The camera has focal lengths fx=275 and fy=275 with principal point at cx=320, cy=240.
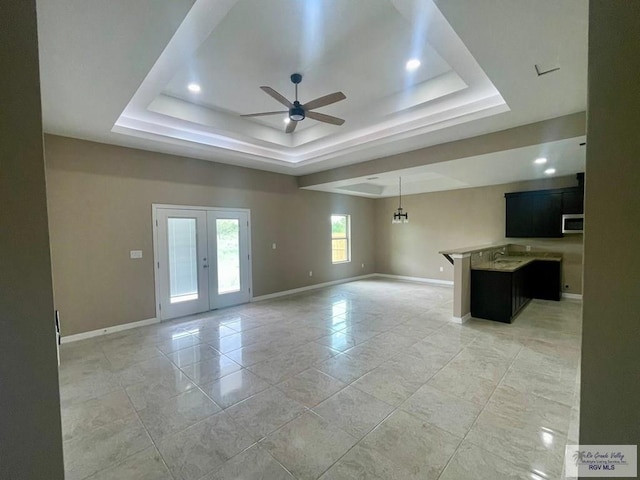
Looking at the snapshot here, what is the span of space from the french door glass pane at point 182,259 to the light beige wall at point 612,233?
17.9 ft

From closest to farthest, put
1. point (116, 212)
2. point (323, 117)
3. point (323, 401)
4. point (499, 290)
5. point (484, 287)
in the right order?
point (323, 401)
point (323, 117)
point (116, 212)
point (499, 290)
point (484, 287)

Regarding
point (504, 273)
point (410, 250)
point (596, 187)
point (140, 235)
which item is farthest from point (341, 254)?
point (596, 187)

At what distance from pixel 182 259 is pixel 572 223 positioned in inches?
307

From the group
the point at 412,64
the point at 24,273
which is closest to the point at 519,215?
the point at 412,64

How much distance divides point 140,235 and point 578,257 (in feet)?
28.8

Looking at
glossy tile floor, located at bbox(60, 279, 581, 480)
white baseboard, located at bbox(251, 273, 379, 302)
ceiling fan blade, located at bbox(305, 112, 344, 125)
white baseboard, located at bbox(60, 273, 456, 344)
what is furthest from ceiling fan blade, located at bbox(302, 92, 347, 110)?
white baseboard, located at bbox(251, 273, 379, 302)

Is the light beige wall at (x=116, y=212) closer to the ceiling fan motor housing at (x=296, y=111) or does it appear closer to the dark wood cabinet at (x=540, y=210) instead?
the ceiling fan motor housing at (x=296, y=111)

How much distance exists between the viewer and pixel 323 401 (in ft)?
8.42

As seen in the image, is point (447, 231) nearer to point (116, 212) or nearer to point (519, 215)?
point (519, 215)

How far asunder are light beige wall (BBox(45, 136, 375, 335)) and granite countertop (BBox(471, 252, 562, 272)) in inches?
181

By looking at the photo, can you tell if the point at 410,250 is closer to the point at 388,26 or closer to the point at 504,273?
the point at 504,273

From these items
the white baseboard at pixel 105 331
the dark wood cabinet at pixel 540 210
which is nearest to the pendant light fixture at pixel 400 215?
the dark wood cabinet at pixel 540 210

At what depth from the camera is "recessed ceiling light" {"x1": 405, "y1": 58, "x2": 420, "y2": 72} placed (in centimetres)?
307

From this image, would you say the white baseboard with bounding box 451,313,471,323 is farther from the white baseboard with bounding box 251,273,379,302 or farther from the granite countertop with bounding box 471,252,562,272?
the white baseboard with bounding box 251,273,379,302
